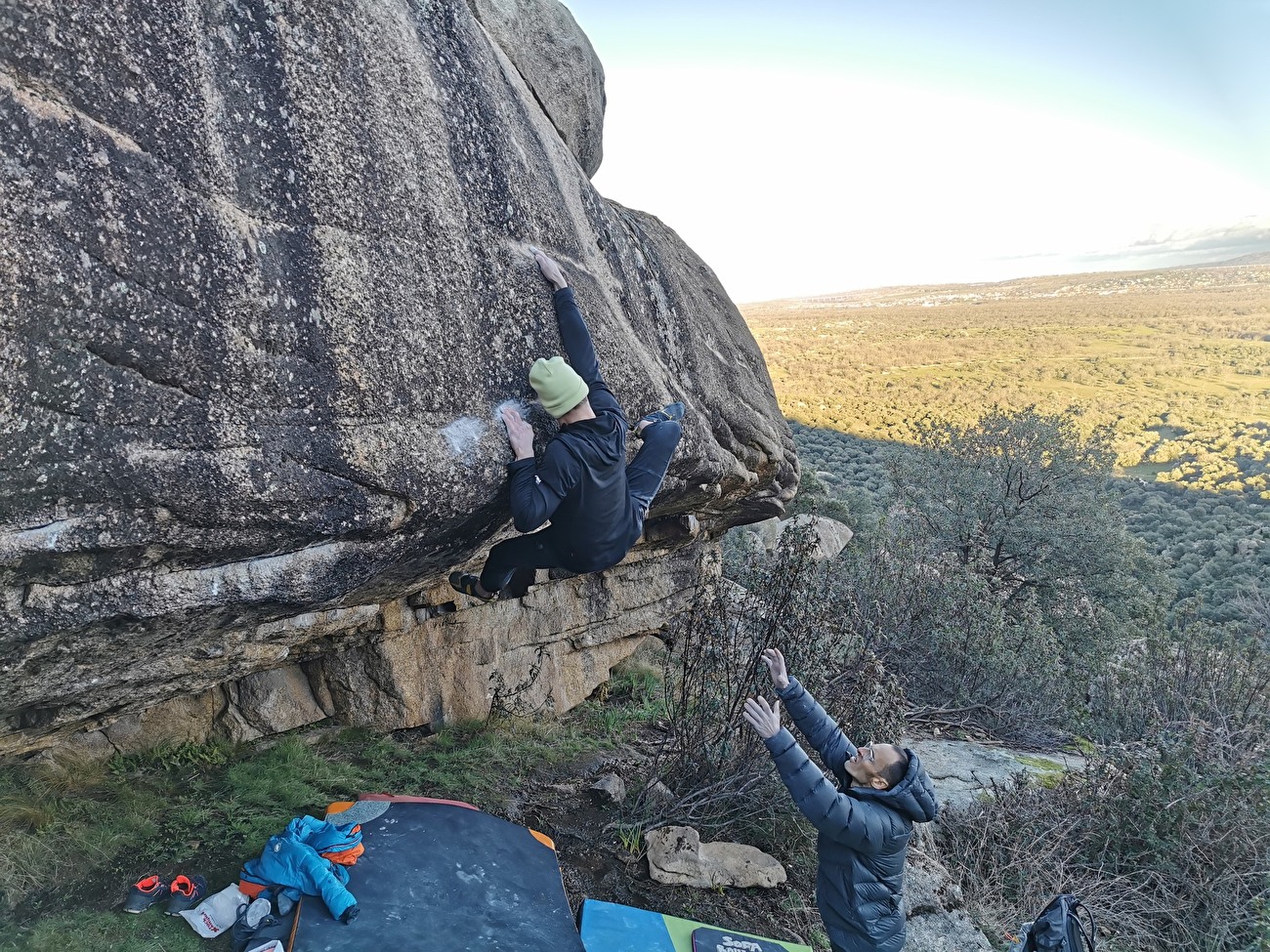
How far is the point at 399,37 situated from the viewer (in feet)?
12.1

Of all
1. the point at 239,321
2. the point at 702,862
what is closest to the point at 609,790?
the point at 702,862

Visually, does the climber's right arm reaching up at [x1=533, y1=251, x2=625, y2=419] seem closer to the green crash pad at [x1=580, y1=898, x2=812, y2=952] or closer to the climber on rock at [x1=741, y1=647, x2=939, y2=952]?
the climber on rock at [x1=741, y1=647, x2=939, y2=952]

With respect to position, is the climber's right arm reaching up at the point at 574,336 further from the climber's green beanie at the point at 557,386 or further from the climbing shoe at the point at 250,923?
the climbing shoe at the point at 250,923

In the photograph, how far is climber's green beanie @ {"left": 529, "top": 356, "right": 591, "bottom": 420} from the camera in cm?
384

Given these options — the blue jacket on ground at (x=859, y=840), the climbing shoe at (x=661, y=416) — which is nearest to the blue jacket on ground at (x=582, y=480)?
the climbing shoe at (x=661, y=416)

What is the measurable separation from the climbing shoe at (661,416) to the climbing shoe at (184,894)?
331cm

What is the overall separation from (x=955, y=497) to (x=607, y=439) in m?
14.9

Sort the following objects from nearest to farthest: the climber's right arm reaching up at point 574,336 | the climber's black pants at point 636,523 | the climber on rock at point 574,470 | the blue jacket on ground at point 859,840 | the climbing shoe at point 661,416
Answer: the blue jacket on ground at point 859,840 < the climber on rock at point 574,470 < the climber's right arm reaching up at point 574,336 < the climber's black pants at point 636,523 < the climbing shoe at point 661,416

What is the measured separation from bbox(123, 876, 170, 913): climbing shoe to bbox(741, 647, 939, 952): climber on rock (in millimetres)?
2983

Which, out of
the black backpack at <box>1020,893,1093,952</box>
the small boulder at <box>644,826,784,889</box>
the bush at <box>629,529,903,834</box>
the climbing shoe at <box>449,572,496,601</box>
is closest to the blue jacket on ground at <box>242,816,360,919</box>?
the climbing shoe at <box>449,572,496,601</box>

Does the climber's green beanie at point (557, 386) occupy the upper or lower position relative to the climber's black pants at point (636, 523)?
upper

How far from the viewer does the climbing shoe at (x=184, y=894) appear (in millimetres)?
3654

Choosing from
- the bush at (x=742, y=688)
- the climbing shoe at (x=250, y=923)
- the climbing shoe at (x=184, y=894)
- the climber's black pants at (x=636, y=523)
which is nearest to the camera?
the climbing shoe at (x=250, y=923)

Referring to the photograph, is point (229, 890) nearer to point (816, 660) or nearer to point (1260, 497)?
point (816, 660)
